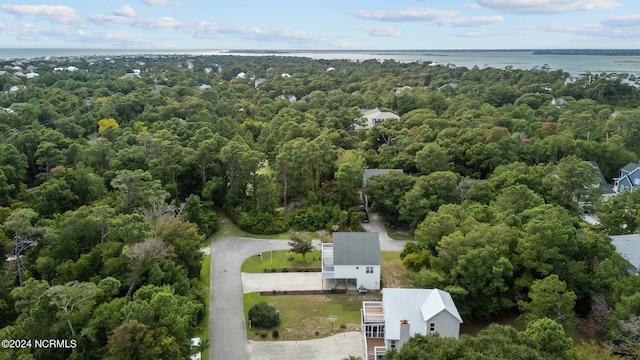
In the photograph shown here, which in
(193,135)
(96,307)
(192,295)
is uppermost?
(193,135)

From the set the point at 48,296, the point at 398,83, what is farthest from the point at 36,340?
the point at 398,83

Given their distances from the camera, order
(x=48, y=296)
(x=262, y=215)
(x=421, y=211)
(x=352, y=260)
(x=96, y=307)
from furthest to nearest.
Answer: (x=262, y=215) < (x=421, y=211) < (x=352, y=260) < (x=96, y=307) < (x=48, y=296)

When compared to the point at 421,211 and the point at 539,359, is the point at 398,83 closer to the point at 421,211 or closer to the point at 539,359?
the point at 421,211

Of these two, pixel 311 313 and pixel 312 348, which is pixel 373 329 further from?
pixel 311 313

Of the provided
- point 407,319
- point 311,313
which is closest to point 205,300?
point 311,313

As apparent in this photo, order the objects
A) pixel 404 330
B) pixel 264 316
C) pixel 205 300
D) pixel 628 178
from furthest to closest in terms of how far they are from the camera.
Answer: pixel 628 178, pixel 205 300, pixel 264 316, pixel 404 330

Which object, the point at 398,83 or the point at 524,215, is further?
the point at 398,83
